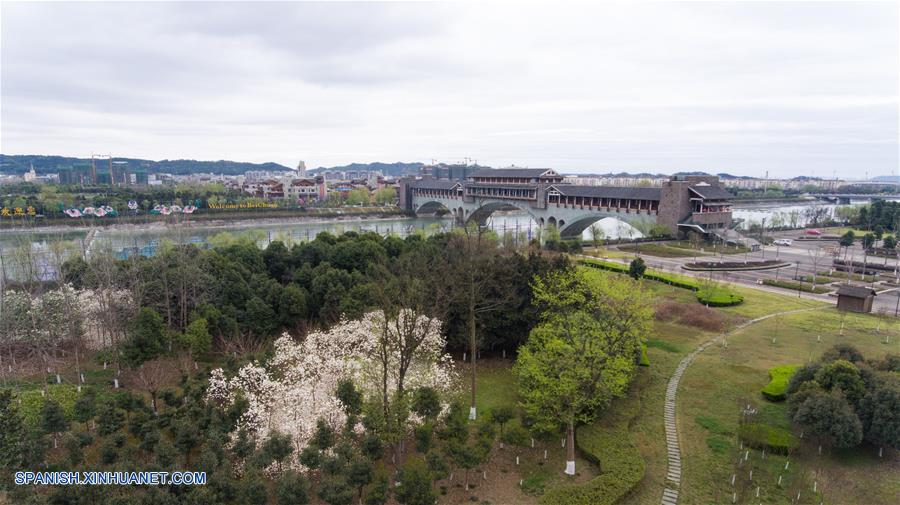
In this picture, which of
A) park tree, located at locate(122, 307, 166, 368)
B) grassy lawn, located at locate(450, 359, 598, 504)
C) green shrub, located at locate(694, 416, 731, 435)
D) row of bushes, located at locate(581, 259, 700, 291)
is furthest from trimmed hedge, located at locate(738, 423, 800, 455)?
park tree, located at locate(122, 307, 166, 368)

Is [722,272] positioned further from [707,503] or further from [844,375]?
[707,503]

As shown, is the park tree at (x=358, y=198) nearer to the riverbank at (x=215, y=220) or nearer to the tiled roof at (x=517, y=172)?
the riverbank at (x=215, y=220)

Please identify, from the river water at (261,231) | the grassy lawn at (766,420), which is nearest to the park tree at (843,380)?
the grassy lawn at (766,420)

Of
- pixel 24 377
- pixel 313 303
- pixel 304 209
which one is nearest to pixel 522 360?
pixel 313 303

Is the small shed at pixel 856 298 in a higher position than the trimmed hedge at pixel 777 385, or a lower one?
higher

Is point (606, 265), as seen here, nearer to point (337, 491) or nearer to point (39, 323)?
point (337, 491)

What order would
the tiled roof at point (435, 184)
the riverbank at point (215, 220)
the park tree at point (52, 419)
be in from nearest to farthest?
the park tree at point (52, 419), the riverbank at point (215, 220), the tiled roof at point (435, 184)

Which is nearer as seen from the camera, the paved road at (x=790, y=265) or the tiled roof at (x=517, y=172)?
the paved road at (x=790, y=265)
